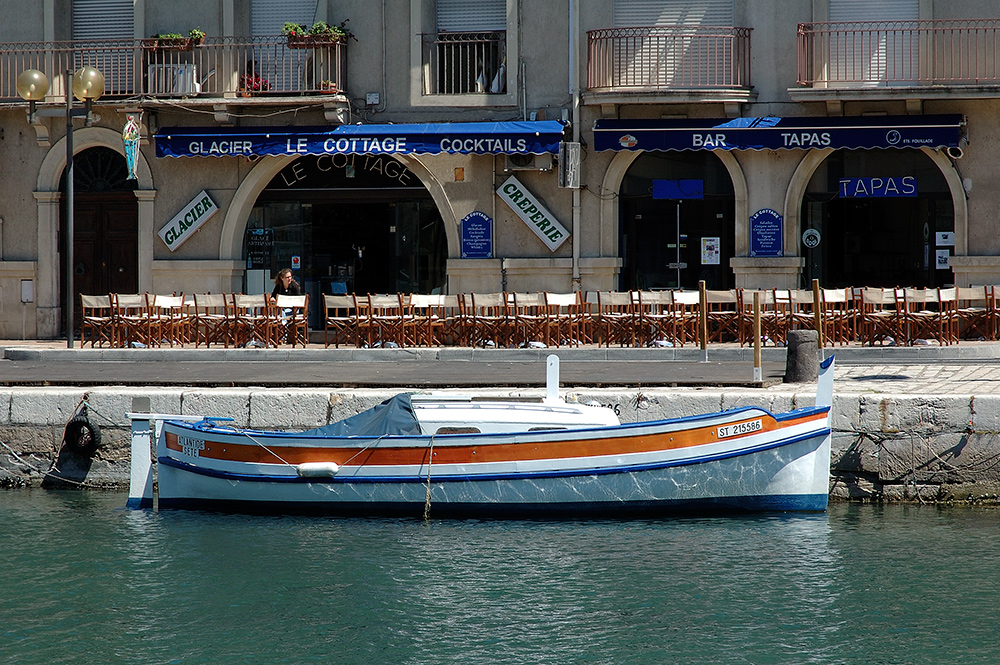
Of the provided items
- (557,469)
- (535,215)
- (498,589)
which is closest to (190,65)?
(535,215)

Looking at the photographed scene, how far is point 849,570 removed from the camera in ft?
32.1

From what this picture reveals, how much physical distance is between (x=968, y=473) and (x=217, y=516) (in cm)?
689

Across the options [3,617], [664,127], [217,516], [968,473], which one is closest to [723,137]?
[664,127]

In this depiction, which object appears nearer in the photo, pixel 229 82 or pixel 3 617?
pixel 3 617

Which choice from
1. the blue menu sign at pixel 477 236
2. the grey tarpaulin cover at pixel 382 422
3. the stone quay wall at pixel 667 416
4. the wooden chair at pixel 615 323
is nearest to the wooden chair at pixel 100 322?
the stone quay wall at pixel 667 416

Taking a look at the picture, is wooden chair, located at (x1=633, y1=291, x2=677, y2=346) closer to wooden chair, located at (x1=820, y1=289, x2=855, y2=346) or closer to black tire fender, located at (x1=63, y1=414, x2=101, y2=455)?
wooden chair, located at (x1=820, y1=289, x2=855, y2=346)

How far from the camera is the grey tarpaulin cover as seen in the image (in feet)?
37.5

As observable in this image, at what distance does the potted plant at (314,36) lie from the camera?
841 inches

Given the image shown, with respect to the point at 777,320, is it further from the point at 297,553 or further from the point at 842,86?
the point at 297,553

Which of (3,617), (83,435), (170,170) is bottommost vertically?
(3,617)

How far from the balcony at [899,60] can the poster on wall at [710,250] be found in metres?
2.79

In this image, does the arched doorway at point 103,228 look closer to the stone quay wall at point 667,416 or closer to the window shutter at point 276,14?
the window shutter at point 276,14

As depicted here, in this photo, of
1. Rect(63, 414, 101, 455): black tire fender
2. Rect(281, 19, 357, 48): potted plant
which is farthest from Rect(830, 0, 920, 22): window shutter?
Rect(63, 414, 101, 455): black tire fender

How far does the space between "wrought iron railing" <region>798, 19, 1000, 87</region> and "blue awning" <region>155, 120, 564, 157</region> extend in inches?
168
